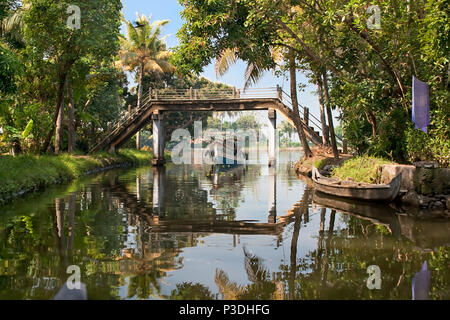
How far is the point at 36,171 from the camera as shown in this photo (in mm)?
15930

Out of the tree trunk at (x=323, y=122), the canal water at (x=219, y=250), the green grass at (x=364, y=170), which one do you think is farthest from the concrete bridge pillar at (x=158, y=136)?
the canal water at (x=219, y=250)

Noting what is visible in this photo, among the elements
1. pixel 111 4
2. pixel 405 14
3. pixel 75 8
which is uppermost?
pixel 111 4

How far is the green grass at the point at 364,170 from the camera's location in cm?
1308

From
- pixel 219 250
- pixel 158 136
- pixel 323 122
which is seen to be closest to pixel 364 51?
pixel 323 122

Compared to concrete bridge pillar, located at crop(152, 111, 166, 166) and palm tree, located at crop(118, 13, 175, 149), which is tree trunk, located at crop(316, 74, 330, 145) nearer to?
concrete bridge pillar, located at crop(152, 111, 166, 166)

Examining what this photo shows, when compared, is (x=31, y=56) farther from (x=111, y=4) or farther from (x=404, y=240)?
(x=404, y=240)

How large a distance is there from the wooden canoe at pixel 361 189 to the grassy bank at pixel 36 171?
10779 mm

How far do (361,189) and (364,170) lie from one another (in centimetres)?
171

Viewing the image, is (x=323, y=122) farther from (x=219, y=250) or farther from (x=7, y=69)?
(x=219, y=250)

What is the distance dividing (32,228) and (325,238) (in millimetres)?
6254

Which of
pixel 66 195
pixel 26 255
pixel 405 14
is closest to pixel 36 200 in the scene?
pixel 66 195

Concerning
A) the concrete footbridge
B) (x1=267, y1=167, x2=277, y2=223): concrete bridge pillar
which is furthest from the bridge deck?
(x1=267, y1=167, x2=277, y2=223): concrete bridge pillar

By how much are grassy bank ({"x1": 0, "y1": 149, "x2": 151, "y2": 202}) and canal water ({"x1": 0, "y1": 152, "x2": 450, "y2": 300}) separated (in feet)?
3.51

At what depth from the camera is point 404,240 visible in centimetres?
755
